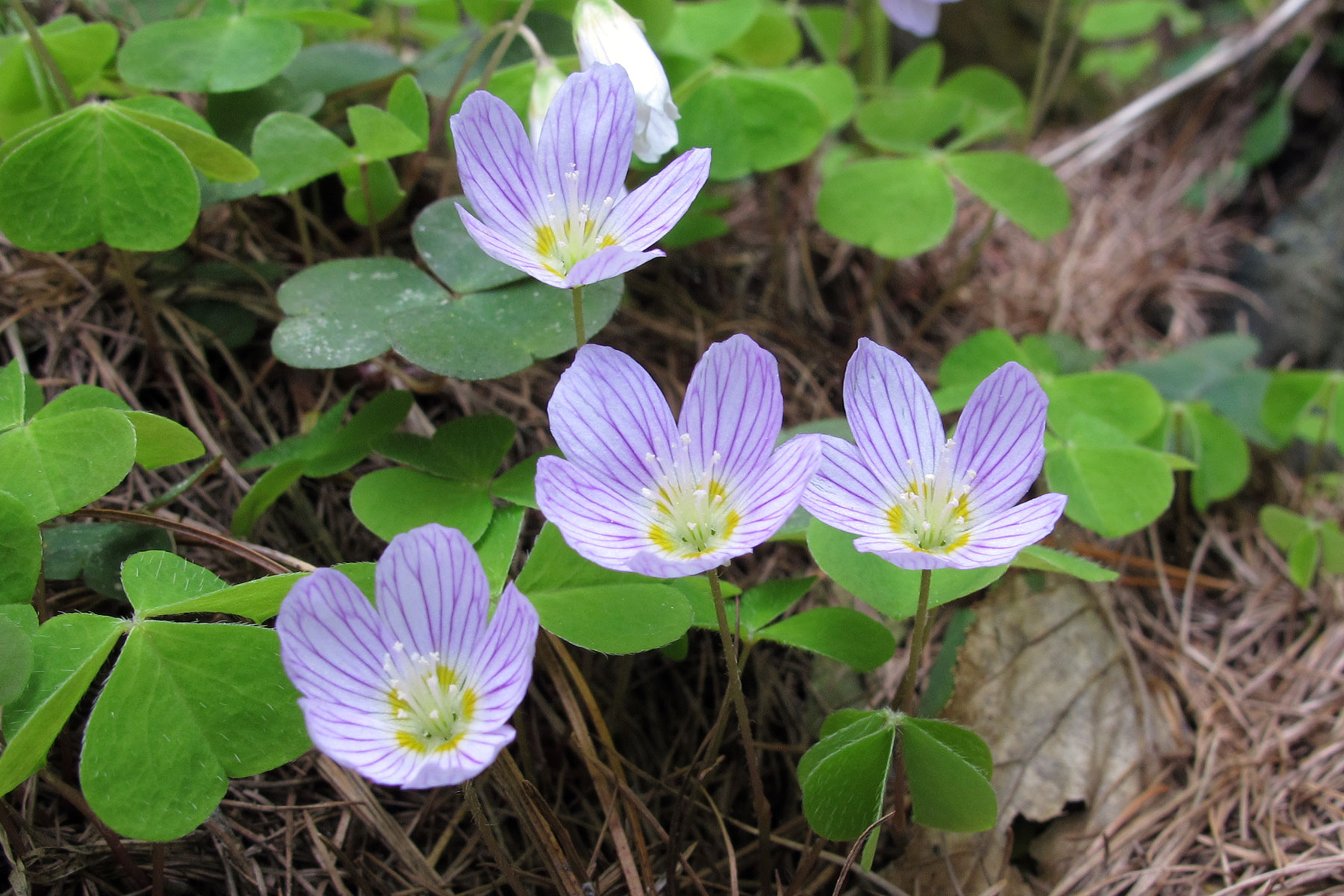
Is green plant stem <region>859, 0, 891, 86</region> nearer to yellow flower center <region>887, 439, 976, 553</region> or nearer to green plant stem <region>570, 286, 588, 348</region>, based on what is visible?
green plant stem <region>570, 286, 588, 348</region>

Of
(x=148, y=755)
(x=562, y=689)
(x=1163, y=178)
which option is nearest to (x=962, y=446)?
(x=562, y=689)

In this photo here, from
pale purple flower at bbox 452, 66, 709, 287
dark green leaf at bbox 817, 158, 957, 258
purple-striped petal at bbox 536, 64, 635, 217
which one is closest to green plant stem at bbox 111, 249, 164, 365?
pale purple flower at bbox 452, 66, 709, 287

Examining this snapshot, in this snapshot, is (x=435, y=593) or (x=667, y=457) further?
(x=667, y=457)

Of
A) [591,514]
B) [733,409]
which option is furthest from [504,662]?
[733,409]

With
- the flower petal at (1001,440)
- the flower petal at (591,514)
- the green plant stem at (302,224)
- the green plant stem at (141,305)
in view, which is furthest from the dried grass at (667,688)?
the flower petal at (1001,440)

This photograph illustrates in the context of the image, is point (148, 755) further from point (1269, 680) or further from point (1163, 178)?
point (1163, 178)

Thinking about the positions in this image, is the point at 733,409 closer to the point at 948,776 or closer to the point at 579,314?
the point at 579,314
